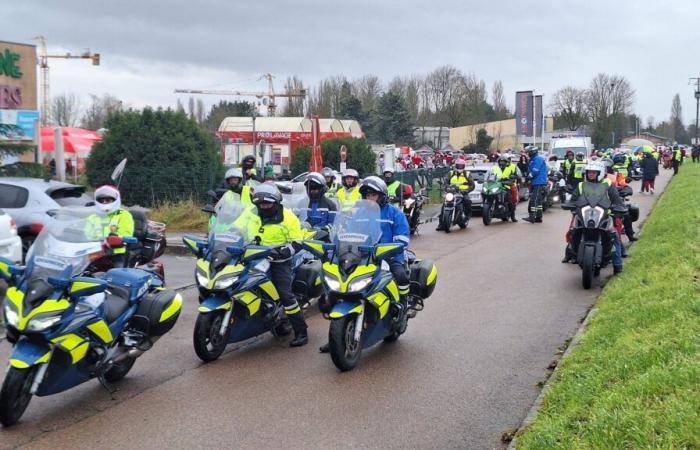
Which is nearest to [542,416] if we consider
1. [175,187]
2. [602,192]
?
[602,192]

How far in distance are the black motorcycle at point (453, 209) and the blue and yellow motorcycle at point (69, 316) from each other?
510 inches

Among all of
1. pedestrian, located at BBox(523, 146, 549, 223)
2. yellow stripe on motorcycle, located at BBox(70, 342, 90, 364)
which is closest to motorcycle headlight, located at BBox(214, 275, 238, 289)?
yellow stripe on motorcycle, located at BBox(70, 342, 90, 364)

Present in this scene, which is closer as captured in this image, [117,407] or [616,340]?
[117,407]

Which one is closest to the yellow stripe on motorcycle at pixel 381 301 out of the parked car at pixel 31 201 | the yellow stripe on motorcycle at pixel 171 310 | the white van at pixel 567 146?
the yellow stripe on motorcycle at pixel 171 310

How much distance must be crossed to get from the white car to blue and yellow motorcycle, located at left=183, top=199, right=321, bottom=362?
12.3ft

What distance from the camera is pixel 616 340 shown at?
6.82 m

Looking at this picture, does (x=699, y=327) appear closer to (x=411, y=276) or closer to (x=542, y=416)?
(x=542, y=416)

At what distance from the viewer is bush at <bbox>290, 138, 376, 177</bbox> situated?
32.8 m

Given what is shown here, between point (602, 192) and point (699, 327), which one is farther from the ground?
point (602, 192)

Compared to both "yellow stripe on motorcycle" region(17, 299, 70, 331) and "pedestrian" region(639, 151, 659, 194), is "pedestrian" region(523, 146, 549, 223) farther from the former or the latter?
"yellow stripe on motorcycle" region(17, 299, 70, 331)

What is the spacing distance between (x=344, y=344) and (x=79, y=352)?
2.31m

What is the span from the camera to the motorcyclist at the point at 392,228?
7.67 m

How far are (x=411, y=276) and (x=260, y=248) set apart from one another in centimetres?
177

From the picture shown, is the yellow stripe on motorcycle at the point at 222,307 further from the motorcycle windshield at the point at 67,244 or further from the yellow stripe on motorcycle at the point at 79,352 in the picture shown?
the yellow stripe on motorcycle at the point at 79,352
